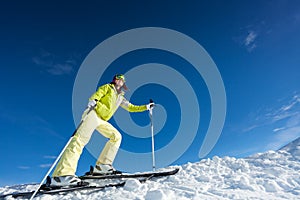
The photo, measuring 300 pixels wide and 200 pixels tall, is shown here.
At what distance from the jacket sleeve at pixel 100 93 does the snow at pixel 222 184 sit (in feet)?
7.44

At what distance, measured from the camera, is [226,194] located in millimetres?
4879

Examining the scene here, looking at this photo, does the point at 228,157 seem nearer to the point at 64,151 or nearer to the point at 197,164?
the point at 197,164

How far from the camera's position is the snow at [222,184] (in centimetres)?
487

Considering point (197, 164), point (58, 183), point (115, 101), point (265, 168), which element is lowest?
point (58, 183)

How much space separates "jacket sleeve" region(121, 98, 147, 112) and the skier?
0.14 meters

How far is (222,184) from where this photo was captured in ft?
18.6

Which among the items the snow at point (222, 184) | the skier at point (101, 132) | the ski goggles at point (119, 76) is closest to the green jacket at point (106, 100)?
the skier at point (101, 132)

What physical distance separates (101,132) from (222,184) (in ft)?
10.9

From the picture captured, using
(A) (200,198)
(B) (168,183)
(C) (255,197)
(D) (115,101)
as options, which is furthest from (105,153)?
(C) (255,197)

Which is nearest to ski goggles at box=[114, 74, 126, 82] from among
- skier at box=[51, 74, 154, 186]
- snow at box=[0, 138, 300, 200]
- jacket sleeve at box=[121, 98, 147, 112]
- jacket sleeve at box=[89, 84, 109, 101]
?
skier at box=[51, 74, 154, 186]

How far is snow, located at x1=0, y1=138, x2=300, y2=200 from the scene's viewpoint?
487 cm

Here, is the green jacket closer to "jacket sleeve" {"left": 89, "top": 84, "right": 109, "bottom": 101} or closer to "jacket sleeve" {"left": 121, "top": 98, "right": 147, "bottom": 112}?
"jacket sleeve" {"left": 89, "top": 84, "right": 109, "bottom": 101}

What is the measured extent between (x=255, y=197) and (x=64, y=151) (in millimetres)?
3937

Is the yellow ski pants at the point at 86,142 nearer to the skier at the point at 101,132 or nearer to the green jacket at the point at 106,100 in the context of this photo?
the skier at the point at 101,132
